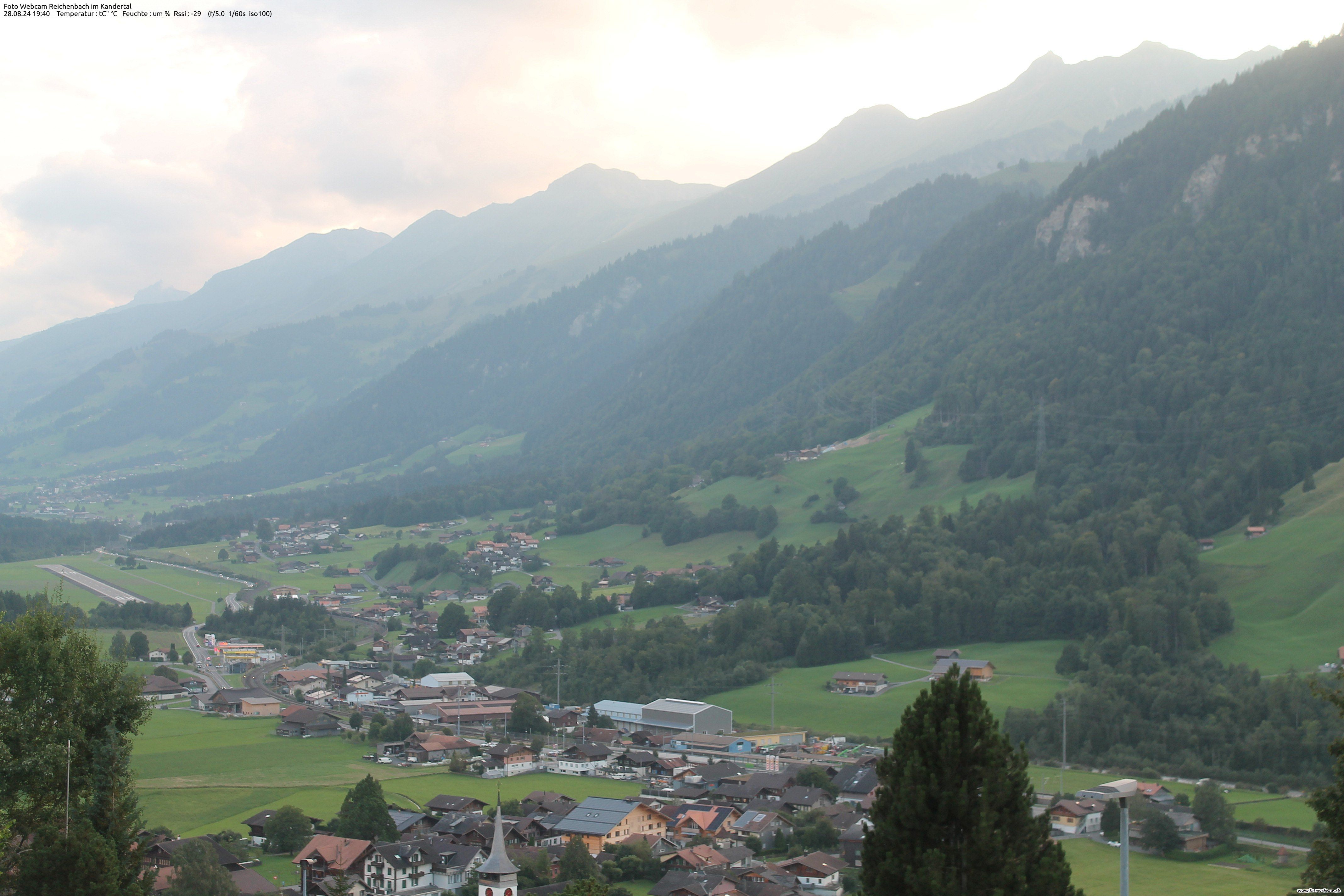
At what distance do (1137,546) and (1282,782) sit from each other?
3642 cm

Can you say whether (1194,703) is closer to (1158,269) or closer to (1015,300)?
(1158,269)

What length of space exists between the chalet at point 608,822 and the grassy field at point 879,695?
18.9m

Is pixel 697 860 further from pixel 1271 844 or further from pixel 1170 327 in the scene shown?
pixel 1170 327

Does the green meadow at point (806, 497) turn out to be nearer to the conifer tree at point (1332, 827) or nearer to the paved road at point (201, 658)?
the paved road at point (201, 658)

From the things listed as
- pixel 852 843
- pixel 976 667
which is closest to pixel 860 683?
pixel 976 667

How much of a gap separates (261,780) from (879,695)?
36.3 metres

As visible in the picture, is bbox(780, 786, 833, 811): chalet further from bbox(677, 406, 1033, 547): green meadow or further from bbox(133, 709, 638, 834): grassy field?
bbox(677, 406, 1033, 547): green meadow

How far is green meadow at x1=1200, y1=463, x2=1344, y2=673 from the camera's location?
69.2 metres

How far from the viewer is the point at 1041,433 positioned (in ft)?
393

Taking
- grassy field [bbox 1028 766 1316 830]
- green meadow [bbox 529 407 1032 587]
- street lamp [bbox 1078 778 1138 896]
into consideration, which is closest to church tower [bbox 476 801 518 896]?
street lamp [bbox 1078 778 1138 896]

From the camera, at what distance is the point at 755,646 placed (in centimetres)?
8450

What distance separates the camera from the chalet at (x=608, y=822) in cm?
4475

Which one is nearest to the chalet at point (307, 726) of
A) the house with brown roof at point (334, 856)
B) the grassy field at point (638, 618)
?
the grassy field at point (638, 618)

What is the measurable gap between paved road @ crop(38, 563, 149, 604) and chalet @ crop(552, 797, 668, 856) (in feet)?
247
